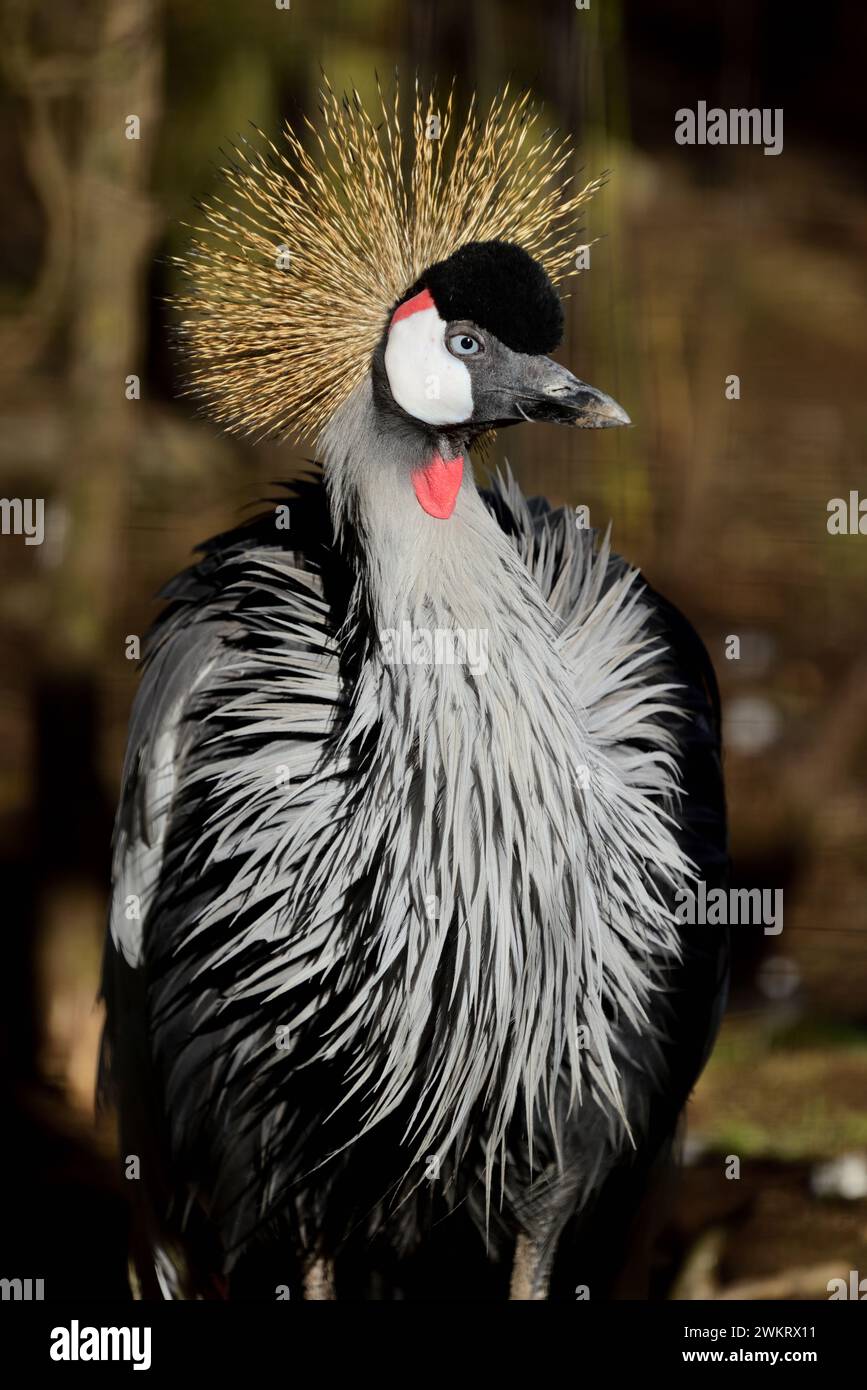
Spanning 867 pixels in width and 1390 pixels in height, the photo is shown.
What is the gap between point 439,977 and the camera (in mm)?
1280

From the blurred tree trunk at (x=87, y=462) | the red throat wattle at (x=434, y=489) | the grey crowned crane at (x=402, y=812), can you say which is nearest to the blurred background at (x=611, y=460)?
the blurred tree trunk at (x=87, y=462)

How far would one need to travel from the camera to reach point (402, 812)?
1229 mm

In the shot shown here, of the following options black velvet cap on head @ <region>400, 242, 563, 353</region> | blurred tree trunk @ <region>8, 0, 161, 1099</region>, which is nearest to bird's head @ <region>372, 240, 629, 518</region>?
black velvet cap on head @ <region>400, 242, 563, 353</region>

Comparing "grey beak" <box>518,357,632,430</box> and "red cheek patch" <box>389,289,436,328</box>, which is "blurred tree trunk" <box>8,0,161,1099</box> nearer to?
"red cheek patch" <box>389,289,436,328</box>

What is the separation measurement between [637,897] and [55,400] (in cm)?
253

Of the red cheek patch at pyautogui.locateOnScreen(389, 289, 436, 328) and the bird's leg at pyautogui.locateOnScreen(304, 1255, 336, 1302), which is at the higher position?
the red cheek patch at pyautogui.locateOnScreen(389, 289, 436, 328)

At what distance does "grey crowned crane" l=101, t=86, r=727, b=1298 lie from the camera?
1.21 meters

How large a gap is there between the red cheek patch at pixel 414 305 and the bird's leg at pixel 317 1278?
92 centimetres

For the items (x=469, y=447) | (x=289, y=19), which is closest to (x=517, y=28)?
(x=289, y=19)

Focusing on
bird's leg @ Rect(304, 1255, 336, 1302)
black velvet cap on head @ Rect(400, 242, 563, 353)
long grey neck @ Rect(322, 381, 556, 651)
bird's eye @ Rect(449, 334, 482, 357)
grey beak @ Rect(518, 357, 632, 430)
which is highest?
black velvet cap on head @ Rect(400, 242, 563, 353)

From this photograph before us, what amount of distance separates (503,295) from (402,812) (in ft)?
1.38

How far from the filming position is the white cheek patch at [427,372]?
118cm

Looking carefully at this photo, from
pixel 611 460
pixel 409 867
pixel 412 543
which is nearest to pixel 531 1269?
pixel 409 867

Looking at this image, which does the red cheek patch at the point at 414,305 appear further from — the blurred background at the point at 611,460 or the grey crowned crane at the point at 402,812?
the blurred background at the point at 611,460
